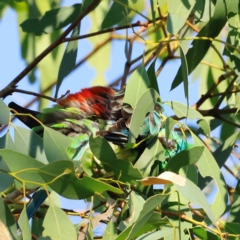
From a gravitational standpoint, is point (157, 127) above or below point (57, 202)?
above

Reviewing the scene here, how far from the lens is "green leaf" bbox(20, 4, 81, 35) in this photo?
2377 millimetres

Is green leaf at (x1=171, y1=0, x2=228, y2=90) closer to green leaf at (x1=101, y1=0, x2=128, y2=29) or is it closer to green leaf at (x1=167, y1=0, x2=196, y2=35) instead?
green leaf at (x1=167, y1=0, x2=196, y2=35)

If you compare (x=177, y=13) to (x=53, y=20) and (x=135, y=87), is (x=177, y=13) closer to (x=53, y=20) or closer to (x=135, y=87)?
(x=135, y=87)

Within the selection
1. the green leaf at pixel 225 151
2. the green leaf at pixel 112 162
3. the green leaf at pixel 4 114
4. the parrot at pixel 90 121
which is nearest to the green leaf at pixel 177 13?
the parrot at pixel 90 121

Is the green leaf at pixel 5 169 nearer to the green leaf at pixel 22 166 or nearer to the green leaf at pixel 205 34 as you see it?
the green leaf at pixel 22 166

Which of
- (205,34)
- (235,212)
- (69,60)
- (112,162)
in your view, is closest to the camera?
(112,162)

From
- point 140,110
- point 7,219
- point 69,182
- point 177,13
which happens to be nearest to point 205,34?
point 177,13

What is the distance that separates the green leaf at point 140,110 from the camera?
1737mm

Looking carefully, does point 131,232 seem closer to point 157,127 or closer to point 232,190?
point 157,127

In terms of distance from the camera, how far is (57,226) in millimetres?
1538

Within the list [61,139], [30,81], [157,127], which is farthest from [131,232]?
[30,81]

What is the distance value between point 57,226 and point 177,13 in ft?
2.37

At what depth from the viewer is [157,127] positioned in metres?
1.94

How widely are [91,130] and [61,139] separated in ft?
1.00
